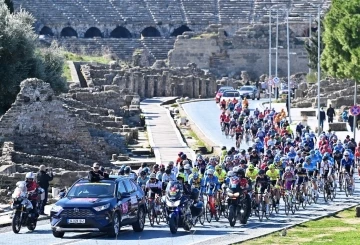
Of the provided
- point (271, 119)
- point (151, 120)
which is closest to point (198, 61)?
point (151, 120)

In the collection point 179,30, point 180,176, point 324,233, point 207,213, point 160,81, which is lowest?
point 324,233

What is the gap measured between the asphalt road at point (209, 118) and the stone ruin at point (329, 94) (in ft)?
9.43

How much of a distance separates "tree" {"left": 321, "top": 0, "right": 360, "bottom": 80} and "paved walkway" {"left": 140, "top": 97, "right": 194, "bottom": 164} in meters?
9.63

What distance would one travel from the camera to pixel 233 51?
12369cm

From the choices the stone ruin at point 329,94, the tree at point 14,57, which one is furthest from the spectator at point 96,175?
the stone ruin at point 329,94

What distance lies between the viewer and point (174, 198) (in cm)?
3322

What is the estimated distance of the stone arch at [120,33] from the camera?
5123 inches

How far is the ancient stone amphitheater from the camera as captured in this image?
5037 inches

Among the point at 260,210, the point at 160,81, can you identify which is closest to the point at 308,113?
the point at 160,81

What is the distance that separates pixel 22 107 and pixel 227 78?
225 feet

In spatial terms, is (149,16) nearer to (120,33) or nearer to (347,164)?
(120,33)

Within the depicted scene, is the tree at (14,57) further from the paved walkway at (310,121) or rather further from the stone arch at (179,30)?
the stone arch at (179,30)

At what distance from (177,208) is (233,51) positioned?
9124 cm

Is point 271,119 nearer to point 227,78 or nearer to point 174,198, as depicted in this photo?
point 174,198
